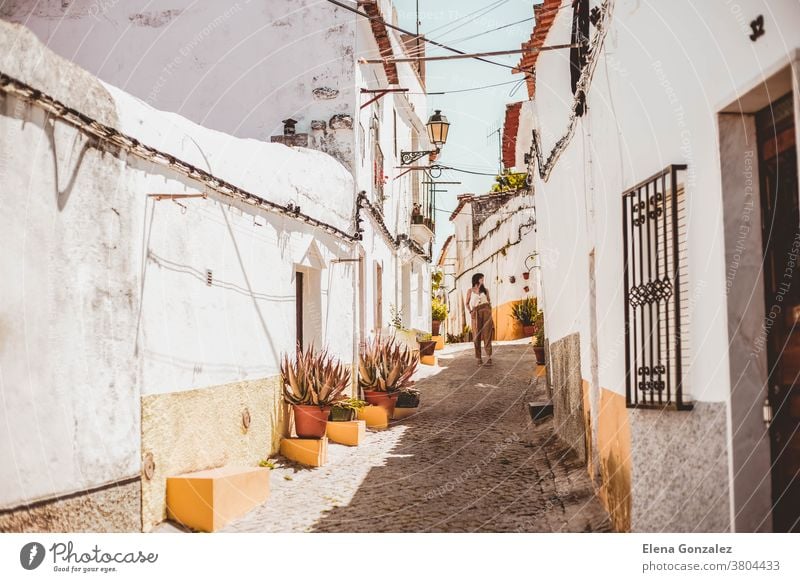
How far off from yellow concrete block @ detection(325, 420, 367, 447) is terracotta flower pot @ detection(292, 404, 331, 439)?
376 millimetres

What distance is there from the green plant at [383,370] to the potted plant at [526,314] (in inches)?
268

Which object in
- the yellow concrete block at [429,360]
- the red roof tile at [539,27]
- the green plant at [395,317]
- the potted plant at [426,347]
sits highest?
the red roof tile at [539,27]

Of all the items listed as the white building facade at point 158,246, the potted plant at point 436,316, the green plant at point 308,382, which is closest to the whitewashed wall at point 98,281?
the white building facade at point 158,246

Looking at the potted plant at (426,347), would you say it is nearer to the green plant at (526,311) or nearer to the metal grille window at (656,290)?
the green plant at (526,311)

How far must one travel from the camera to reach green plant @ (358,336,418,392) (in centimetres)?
773

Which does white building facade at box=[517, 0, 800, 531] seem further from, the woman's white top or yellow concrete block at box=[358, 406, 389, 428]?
the woman's white top

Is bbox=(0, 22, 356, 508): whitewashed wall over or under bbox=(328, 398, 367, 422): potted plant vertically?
over

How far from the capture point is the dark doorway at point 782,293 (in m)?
2.67

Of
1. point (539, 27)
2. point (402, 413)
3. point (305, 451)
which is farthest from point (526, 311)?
point (305, 451)

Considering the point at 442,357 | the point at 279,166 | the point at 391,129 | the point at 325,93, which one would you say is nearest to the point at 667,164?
the point at 279,166

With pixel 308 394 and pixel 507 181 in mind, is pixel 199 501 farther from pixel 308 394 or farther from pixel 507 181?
pixel 507 181

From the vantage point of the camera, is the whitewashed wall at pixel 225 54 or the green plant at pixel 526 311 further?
the green plant at pixel 526 311

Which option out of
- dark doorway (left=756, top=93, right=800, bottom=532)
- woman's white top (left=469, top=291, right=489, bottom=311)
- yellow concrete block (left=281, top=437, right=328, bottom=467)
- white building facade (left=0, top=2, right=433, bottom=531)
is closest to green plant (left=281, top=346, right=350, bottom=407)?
white building facade (left=0, top=2, right=433, bottom=531)

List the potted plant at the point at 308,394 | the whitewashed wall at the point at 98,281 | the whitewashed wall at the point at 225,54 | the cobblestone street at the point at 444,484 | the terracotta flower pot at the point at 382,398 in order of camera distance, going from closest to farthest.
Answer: the whitewashed wall at the point at 98,281
the cobblestone street at the point at 444,484
the potted plant at the point at 308,394
the terracotta flower pot at the point at 382,398
the whitewashed wall at the point at 225,54
